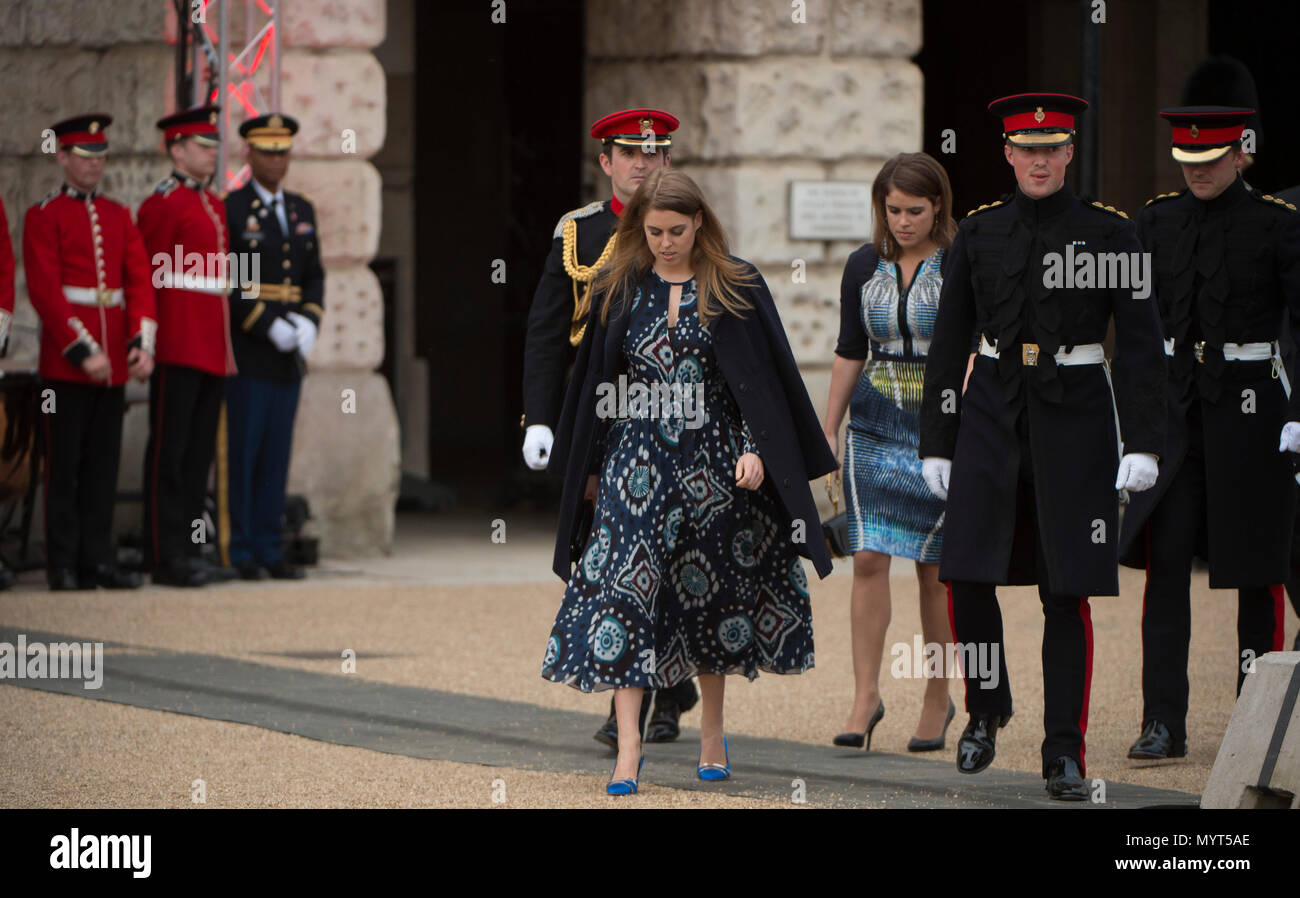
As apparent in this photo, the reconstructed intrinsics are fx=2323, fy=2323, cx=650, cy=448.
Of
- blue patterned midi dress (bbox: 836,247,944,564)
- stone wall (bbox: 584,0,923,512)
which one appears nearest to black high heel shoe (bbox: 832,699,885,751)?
blue patterned midi dress (bbox: 836,247,944,564)

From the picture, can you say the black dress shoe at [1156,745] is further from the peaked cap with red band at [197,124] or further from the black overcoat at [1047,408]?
the peaked cap with red band at [197,124]

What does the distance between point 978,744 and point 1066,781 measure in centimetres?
38

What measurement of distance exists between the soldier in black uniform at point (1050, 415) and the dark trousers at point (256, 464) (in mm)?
5534

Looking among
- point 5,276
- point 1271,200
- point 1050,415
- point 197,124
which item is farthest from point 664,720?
point 197,124

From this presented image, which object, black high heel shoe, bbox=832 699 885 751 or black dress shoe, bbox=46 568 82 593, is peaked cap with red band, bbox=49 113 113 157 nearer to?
black dress shoe, bbox=46 568 82 593

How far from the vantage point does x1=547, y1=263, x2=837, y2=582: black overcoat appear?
20.1 ft

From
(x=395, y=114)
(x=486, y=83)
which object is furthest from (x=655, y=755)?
(x=486, y=83)

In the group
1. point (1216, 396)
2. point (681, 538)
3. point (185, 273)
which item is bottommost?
point (681, 538)

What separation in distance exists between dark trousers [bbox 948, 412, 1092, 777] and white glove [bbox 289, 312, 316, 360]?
5383 mm

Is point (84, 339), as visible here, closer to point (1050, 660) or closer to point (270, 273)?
point (270, 273)

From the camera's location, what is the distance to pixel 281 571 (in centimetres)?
1106

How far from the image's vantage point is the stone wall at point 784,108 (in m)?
12.0

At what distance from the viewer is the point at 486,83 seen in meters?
19.3

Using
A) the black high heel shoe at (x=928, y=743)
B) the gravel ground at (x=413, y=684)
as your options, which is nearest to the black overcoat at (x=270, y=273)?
the gravel ground at (x=413, y=684)
